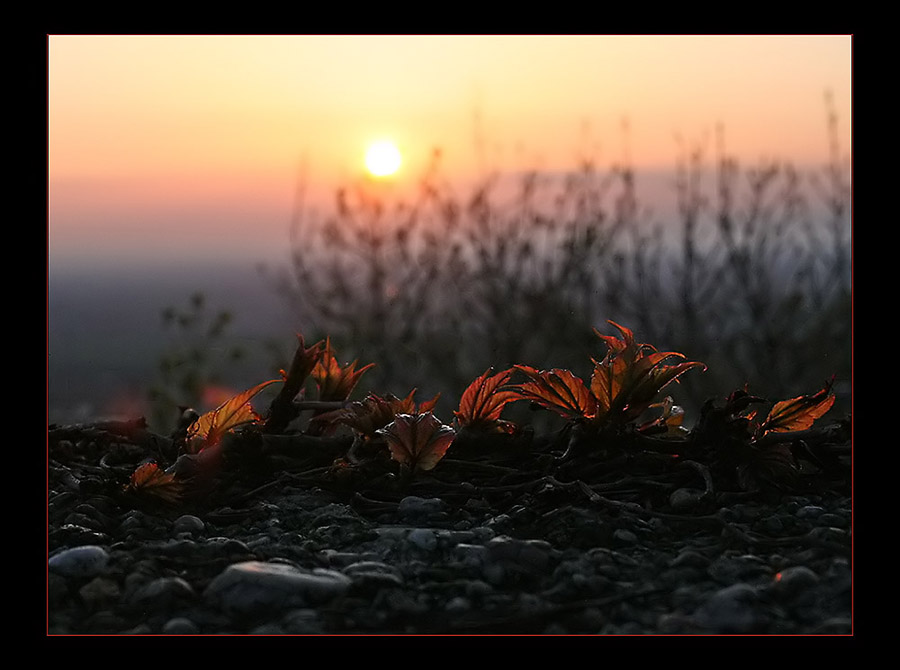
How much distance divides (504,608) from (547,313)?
3.91 meters

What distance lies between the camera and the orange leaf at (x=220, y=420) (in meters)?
2.40

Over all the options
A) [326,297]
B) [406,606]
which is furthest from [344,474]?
[326,297]

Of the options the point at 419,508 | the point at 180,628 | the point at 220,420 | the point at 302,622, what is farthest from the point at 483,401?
the point at 180,628

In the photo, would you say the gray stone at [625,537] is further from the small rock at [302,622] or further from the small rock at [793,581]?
the small rock at [302,622]

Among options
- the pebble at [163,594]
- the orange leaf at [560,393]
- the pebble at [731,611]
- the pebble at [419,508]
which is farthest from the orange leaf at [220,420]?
the pebble at [731,611]

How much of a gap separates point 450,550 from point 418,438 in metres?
0.37

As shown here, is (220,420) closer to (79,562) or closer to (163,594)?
(79,562)

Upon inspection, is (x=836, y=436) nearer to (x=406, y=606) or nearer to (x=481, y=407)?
(x=481, y=407)

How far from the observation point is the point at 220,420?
2.42 m

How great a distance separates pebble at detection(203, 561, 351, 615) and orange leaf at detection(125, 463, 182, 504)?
0.45m

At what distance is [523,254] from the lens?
5492 mm

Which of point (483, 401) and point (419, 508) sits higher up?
point (483, 401)

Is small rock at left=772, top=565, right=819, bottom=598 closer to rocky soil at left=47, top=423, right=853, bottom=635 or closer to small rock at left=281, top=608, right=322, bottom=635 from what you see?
rocky soil at left=47, top=423, right=853, bottom=635

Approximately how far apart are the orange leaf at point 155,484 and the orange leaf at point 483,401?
0.74 meters
